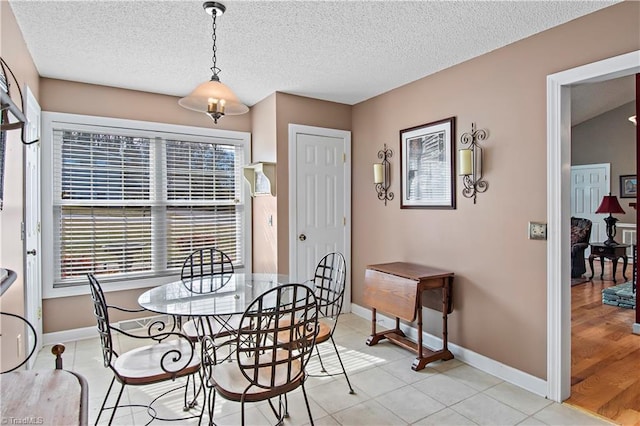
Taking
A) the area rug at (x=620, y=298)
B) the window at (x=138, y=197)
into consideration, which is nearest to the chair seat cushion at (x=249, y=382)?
the window at (x=138, y=197)

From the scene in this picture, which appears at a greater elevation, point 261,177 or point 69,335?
point 261,177

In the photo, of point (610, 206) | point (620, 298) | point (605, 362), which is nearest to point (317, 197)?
point (605, 362)

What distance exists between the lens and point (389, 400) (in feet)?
8.32

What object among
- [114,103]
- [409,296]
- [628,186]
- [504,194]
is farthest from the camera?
[628,186]

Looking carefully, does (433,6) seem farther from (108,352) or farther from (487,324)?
(108,352)

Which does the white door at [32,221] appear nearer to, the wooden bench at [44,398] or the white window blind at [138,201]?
the white window blind at [138,201]

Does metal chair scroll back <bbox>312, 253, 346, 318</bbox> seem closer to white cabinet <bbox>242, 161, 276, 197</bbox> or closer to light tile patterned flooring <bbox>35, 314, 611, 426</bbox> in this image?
light tile patterned flooring <bbox>35, 314, 611, 426</bbox>

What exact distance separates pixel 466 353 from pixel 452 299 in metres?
0.44

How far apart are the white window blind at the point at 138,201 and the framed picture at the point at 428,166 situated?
6.40 feet

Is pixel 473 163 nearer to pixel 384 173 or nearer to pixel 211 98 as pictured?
pixel 384 173

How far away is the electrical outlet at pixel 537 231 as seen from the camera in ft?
8.48

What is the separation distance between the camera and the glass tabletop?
2.14 metres

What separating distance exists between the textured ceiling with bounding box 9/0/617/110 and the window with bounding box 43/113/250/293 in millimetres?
586

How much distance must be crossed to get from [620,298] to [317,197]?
4.00 metres
